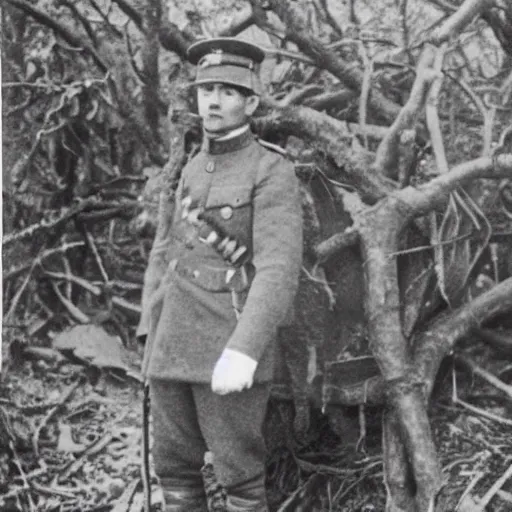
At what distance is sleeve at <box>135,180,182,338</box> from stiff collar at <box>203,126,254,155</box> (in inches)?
5.3

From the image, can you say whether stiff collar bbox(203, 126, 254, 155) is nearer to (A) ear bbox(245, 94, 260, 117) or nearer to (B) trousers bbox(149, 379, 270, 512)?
(A) ear bbox(245, 94, 260, 117)

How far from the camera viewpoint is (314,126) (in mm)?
1775

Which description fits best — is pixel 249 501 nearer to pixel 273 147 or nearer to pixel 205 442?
pixel 205 442

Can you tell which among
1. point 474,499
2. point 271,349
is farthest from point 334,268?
point 474,499

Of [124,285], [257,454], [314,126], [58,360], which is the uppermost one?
[314,126]

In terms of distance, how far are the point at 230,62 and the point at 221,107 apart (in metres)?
0.09

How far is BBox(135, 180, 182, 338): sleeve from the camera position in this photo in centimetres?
171

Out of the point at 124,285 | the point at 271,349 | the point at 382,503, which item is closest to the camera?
the point at 271,349

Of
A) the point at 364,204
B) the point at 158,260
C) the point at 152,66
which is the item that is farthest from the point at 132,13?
the point at 364,204

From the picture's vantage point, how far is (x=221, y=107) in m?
1.59

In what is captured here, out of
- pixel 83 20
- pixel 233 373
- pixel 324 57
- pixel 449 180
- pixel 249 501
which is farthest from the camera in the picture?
pixel 83 20

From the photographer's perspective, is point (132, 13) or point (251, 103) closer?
point (251, 103)

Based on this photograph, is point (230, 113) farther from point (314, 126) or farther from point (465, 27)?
point (465, 27)

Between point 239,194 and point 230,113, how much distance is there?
16 cm
